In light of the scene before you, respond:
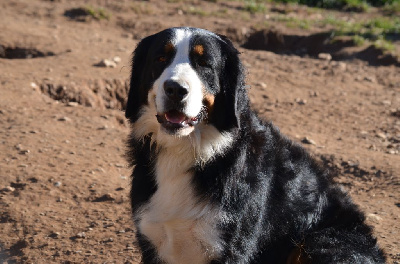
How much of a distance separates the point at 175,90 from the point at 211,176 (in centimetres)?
59

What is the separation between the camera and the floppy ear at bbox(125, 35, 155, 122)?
4.07m

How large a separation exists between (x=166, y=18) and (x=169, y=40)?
7.15 metres

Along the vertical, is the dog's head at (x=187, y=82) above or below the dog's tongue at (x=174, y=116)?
above

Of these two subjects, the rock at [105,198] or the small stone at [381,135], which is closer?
the rock at [105,198]

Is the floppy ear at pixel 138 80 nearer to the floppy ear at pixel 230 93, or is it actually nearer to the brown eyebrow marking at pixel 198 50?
the brown eyebrow marking at pixel 198 50

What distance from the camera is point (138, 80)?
13.6ft

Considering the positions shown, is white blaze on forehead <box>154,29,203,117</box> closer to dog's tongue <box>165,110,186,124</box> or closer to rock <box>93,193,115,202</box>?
dog's tongue <box>165,110,186,124</box>

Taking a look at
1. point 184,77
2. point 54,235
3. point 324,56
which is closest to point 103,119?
point 54,235

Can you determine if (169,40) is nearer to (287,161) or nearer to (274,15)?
(287,161)

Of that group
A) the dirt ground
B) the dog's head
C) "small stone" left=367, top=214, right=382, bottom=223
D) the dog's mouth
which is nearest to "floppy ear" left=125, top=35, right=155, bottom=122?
the dog's head

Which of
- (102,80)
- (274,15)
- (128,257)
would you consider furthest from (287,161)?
(274,15)

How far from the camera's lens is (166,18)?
35.7 feet

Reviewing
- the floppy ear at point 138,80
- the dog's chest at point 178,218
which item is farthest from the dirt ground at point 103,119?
the dog's chest at point 178,218

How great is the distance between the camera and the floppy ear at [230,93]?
12.7 ft
